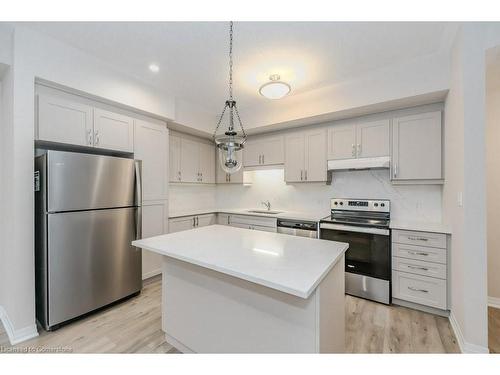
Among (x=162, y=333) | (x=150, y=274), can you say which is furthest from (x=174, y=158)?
(x=162, y=333)

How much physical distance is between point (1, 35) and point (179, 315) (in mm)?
2831

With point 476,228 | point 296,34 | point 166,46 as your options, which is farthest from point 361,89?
point 166,46

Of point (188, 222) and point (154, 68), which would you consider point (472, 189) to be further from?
point (188, 222)

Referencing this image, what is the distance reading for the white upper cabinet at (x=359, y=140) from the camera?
288 centimetres

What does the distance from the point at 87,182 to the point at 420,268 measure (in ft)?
11.8

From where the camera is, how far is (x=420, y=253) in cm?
242

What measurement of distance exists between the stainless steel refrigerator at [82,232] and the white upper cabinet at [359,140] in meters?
2.68

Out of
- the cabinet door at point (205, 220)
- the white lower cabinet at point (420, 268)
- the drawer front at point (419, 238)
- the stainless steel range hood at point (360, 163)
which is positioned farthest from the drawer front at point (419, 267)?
the cabinet door at point (205, 220)

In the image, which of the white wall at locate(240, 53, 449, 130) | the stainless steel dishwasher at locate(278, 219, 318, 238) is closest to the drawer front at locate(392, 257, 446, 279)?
the stainless steel dishwasher at locate(278, 219, 318, 238)

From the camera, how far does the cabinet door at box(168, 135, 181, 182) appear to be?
374 centimetres

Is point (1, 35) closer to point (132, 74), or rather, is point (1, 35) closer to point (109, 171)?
point (132, 74)

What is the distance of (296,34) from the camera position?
1980 mm

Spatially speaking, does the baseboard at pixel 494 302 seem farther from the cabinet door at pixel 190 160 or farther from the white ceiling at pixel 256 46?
the cabinet door at pixel 190 160

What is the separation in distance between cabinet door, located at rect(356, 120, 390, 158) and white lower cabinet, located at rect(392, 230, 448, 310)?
1.04m
